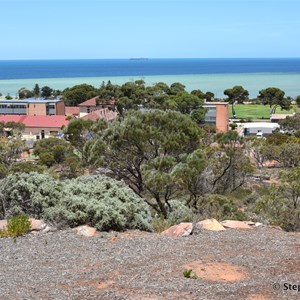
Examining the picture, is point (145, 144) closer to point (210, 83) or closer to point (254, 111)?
point (254, 111)

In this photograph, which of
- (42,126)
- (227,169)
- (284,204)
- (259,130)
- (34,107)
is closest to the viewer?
(284,204)

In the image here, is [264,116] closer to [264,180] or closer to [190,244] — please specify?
[264,180]

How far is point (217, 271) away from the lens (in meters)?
7.20

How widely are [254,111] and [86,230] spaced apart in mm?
67016

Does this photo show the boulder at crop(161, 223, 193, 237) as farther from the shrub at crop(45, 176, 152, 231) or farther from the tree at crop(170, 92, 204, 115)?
the tree at crop(170, 92, 204, 115)

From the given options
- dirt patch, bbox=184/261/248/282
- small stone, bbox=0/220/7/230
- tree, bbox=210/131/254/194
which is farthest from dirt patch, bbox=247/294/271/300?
tree, bbox=210/131/254/194

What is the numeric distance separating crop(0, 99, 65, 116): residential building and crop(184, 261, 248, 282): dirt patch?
58198 mm

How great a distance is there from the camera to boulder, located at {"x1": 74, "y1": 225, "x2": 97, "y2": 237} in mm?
9459

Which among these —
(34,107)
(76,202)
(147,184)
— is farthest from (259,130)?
(76,202)

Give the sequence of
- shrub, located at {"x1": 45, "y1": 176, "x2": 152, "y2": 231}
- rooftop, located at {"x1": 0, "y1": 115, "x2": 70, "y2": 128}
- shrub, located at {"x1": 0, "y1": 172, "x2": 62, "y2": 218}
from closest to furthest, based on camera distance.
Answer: shrub, located at {"x1": 45, "y1": 176, "x2": 152, "y2": 231} < shrub, located at {"x1": 0, "y1": 172, "x2": 62, "y2": 218} < rooftop, located at {"x1": 0, "y1": 115, "x2": 70, "y2": 128}

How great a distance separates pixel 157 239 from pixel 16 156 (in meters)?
27.9

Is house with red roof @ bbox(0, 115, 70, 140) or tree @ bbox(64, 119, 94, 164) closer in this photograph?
tree @ bbox(64, 119, 94, 164)

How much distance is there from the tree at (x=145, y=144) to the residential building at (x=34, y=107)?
49.3 meters

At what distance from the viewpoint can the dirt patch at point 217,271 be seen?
6.91 meters
